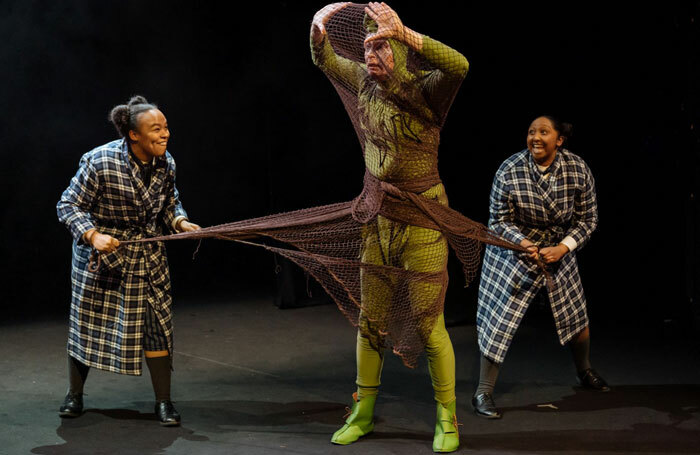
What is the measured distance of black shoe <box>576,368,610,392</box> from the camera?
3951mm

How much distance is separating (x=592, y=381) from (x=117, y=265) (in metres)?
2.14

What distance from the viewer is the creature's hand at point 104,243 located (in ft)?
10.5

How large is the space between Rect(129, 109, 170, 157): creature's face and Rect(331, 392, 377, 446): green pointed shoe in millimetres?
1222

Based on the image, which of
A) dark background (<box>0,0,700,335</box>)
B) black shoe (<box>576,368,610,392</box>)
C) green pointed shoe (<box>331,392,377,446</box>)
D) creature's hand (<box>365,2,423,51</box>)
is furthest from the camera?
dark background (<box>0,0,700,335</box>)

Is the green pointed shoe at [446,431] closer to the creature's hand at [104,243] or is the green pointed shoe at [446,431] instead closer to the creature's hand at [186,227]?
the creature's hand at [186,227]

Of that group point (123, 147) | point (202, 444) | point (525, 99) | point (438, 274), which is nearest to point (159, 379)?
point (202, 444)

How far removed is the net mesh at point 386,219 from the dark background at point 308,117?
2.32m

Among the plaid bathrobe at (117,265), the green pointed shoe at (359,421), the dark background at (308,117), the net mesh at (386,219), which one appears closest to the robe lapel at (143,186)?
the plaid bathrobe at (117,265)

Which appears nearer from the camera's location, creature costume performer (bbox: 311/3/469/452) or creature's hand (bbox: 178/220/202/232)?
creature costume performer (bbox: 311/3/469/452)

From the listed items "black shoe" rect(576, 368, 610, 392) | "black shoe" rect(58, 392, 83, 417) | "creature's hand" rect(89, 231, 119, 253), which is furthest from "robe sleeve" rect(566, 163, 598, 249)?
"black shoe" rect(58, 392, 83, 417)

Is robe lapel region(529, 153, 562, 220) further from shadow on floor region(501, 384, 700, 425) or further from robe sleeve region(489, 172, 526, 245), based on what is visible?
shadow on floor region(501, 384, 700, 425)

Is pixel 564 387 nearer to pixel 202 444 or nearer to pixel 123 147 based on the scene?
pixel 202 444

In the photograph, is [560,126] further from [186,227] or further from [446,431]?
[186,227]

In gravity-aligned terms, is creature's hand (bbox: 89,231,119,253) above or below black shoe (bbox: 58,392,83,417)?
above
